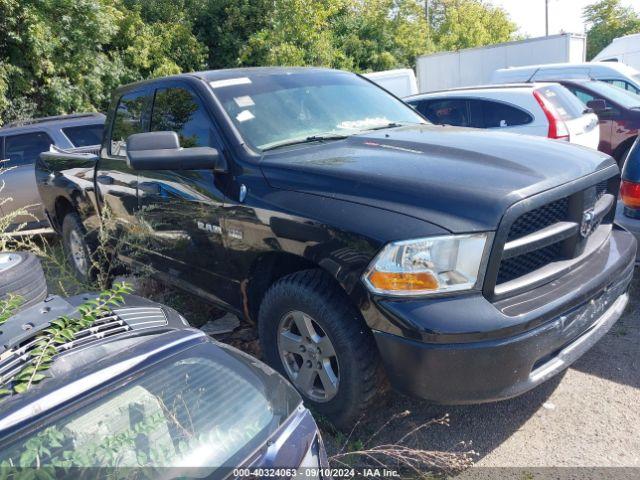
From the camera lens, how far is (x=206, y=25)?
701 inches

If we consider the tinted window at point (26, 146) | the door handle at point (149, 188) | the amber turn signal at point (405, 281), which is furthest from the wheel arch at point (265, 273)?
the tinted window at point (26, 146)

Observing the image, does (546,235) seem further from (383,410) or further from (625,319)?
(625,319)

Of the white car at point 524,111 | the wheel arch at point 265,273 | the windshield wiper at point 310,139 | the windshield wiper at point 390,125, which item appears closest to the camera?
the wheel arch at point 265,273

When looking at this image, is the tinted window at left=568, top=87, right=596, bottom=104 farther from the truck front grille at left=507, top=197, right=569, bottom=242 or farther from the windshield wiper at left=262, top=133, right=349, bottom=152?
the truck front grille at left=507, top=197, right=569, bottom=242

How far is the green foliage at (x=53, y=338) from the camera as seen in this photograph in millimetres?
1565

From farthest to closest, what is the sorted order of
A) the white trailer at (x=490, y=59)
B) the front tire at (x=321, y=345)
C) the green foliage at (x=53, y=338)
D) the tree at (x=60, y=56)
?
the white trailer at (x=490, y=59) < the tree at (x=60, y=56) < the front tire at (x=321, y=345) < the green foliage at (x=53, y=338)

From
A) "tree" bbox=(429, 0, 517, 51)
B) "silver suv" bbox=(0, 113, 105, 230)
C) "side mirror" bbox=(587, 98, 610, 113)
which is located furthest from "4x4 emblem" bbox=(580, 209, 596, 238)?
"tree" bbox=(429, 0, 517, 51)

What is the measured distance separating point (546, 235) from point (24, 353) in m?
2.16

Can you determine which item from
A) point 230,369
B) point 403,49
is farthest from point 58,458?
point 403,49

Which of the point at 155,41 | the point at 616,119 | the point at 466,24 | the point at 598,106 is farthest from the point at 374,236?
the point at 466,24

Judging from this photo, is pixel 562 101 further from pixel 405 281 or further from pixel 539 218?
pixel 405 281

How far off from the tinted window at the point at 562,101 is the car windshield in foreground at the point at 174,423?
614 cm

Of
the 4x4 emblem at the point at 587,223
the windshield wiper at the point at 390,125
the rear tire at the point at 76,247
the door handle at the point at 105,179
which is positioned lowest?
the rear tire at the point at 76,247

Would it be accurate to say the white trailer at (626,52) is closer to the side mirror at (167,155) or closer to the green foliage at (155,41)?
the green foliage at (155,41)
